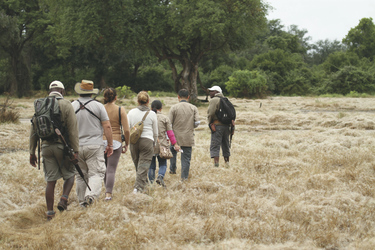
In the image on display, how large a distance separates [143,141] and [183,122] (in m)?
1.22

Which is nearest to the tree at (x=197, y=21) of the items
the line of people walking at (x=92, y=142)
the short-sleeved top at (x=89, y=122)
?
the line of people walking at (x=92, y=142)

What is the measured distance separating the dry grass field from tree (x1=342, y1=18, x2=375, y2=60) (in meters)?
62.2

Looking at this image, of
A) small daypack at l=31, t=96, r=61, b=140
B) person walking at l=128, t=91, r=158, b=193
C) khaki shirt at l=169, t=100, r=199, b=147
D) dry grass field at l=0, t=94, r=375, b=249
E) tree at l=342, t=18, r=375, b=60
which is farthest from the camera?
tree at l=342, t=18, r=375, b=60

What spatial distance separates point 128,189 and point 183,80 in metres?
22.7

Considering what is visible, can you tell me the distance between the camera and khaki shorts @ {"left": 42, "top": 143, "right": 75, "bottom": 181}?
199 inches

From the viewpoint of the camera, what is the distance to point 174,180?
716cm

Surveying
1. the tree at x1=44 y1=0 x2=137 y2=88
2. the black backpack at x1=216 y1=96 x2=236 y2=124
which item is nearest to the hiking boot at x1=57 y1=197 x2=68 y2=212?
the black backpack at x1=216 y1=96 x2=236 y2=124

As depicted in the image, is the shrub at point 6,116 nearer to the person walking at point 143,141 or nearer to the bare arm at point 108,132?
the person walking at point 143,141

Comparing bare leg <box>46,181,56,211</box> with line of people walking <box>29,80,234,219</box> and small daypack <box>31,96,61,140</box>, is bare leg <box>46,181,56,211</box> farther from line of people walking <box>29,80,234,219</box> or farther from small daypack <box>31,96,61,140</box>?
small daypack <box>31,96,61,140</box>

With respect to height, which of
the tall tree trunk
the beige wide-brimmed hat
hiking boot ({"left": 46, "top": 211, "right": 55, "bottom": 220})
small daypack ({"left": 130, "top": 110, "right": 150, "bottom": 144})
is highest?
the tall tree trunk

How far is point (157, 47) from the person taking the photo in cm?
2972

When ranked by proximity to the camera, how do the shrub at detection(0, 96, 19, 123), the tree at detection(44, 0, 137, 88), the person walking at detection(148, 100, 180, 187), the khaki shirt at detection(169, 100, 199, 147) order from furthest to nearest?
1. the tree at detection(44, 0, 137, 88)
2. the shrub at detection(0, 96, 19, 123)
3. the khaki shirt at detection(169, 100, 199, 147)
4. the person walking at detection(148, 100, 180, 187)

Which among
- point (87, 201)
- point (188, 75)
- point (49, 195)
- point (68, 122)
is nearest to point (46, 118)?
point (68, 122)

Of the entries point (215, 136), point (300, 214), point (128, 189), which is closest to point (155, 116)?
point (128, 189)
